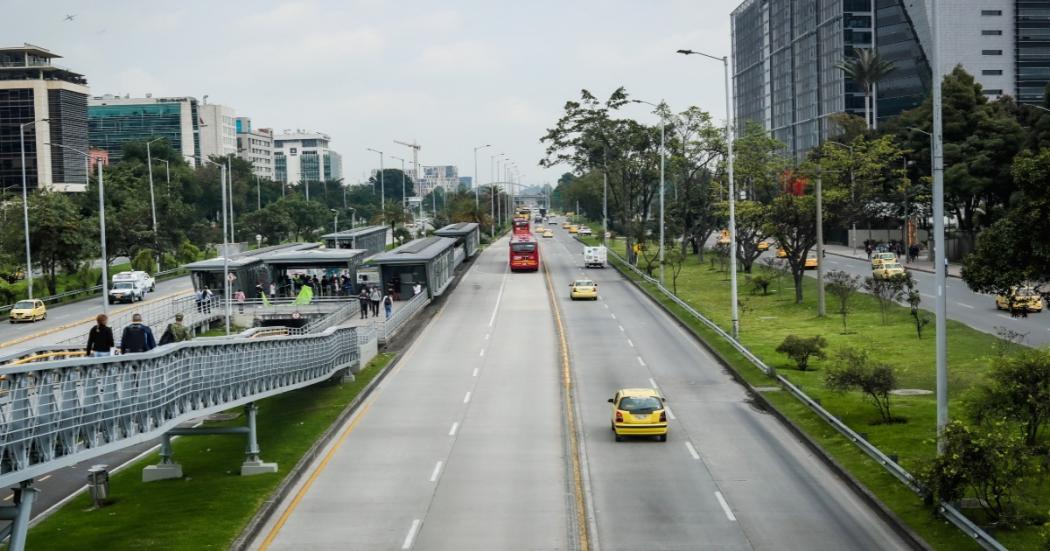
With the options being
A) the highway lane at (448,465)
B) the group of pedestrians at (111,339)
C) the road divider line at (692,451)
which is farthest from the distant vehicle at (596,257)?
the group of pedestrians at (111,339)

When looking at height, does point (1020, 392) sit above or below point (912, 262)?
above

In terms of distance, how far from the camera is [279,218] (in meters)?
129

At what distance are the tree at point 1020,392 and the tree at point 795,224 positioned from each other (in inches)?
1536

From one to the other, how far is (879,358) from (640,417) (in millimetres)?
15074

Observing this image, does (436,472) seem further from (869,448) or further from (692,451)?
(869,448)

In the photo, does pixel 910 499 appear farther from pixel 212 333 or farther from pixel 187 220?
pixel 187 220

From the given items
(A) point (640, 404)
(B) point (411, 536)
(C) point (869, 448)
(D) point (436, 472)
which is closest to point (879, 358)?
(A) point (640, 404)

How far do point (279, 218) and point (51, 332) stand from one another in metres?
75.2

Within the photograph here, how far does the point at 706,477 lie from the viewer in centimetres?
2756

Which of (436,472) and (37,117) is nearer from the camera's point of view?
(436,472)

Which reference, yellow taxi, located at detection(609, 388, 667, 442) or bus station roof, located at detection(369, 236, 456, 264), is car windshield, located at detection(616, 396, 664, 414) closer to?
yellow taxi, located at detection(609, 388, 667, 442)

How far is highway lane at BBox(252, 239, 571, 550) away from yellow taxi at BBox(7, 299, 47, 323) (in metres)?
24.3

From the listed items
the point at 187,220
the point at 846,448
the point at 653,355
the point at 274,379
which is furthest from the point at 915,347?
the point at 187,220

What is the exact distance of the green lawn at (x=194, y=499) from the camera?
2286 centimetres
